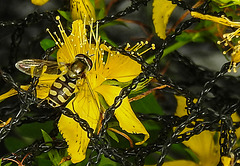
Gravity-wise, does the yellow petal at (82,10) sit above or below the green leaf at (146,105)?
above

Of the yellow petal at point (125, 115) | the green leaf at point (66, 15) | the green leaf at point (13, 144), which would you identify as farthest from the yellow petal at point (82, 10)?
the green leaf at point (13, 144)

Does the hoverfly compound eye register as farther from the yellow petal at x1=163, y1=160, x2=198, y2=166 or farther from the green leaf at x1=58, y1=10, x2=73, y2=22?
the yellow petal at x1=163, y1=160, x2=198, y2=166

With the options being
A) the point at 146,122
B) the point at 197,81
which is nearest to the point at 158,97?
the point at 197,81

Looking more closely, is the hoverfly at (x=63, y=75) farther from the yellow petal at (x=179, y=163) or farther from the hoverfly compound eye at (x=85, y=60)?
the yellow petal at (x=179, y=163)

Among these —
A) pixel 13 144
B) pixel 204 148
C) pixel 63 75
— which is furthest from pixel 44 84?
pixel 204 148

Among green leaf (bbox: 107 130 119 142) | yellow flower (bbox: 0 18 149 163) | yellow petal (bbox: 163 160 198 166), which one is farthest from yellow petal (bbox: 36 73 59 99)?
yellow petal (bbox: 163 160 198 166)

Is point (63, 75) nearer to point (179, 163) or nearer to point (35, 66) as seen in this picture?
point (35, 66)
